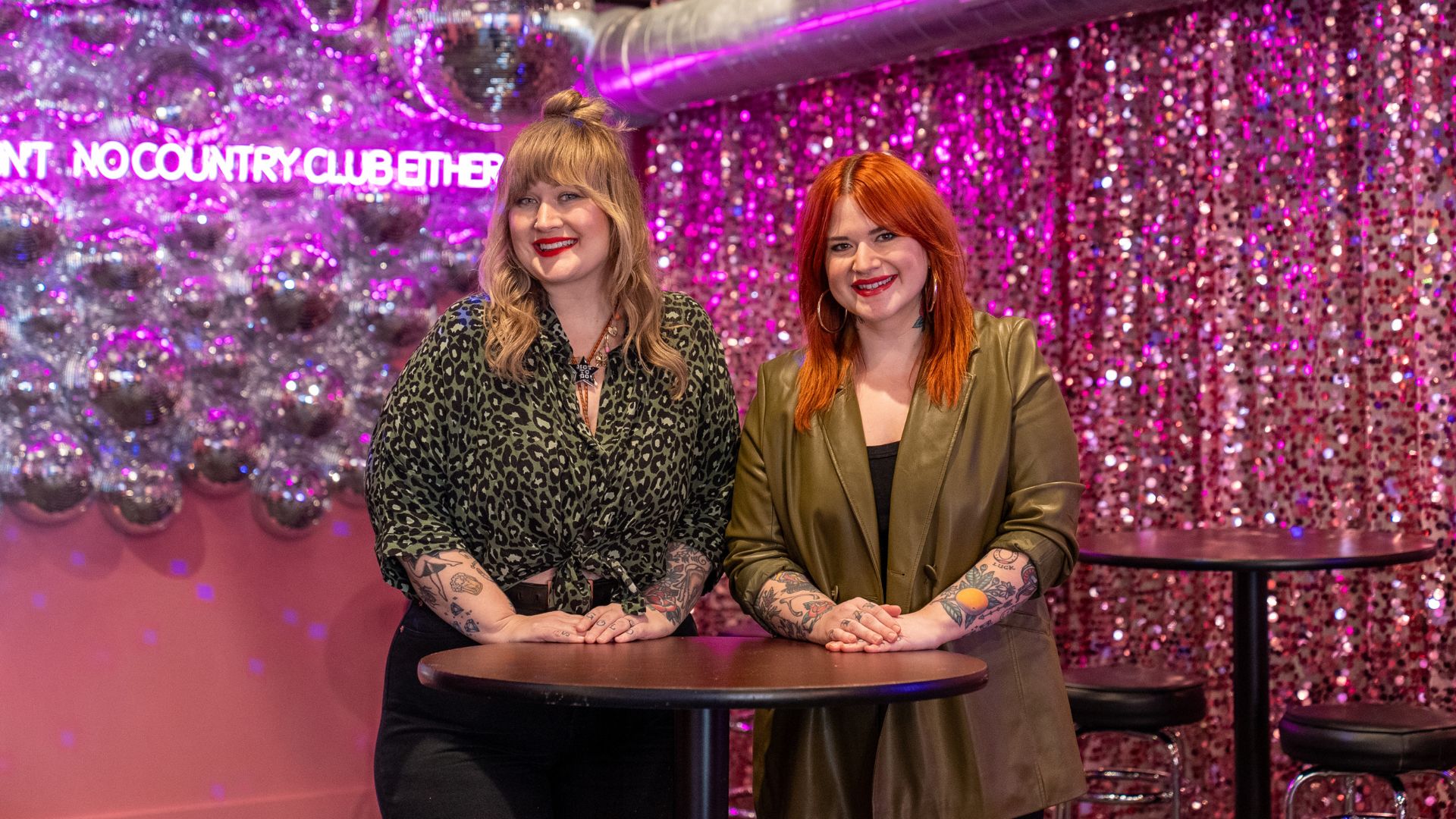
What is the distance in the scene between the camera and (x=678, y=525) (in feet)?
8.12

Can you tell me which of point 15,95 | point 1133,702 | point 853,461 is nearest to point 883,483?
point 853,461

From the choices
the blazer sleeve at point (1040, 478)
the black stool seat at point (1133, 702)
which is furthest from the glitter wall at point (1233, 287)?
the blazer sleeve at point (1040, 478)

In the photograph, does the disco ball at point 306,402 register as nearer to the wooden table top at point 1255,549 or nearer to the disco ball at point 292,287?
the disco ball at point 292,287

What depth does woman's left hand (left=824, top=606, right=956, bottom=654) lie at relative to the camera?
2105mm

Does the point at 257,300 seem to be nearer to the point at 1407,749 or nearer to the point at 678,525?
the point at 678,525

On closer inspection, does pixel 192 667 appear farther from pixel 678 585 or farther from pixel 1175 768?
pixel 1175 768

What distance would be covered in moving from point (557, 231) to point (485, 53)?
1924mm

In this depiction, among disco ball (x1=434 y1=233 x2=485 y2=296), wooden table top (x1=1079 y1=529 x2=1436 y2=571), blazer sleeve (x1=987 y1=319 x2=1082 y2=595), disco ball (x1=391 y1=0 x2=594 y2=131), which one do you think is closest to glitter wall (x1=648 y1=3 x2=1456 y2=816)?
wooden table top (x1=1079 y1=529 x2=1436 y2=571)

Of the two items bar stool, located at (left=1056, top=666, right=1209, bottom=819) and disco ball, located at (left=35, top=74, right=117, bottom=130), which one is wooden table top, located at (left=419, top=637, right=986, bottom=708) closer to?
bar stool, located at (left=1056, top=666, right=1209, bottom=819)

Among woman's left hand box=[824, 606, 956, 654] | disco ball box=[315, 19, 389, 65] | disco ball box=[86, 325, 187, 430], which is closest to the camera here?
woman's left hand box=[824, 606, 956, 654]

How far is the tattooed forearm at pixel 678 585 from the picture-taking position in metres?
2.33

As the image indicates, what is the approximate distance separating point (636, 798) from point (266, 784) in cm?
274

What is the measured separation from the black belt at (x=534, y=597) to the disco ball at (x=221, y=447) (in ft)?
7.46

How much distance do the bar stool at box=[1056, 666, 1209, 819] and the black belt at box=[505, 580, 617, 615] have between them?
156 centimetres
